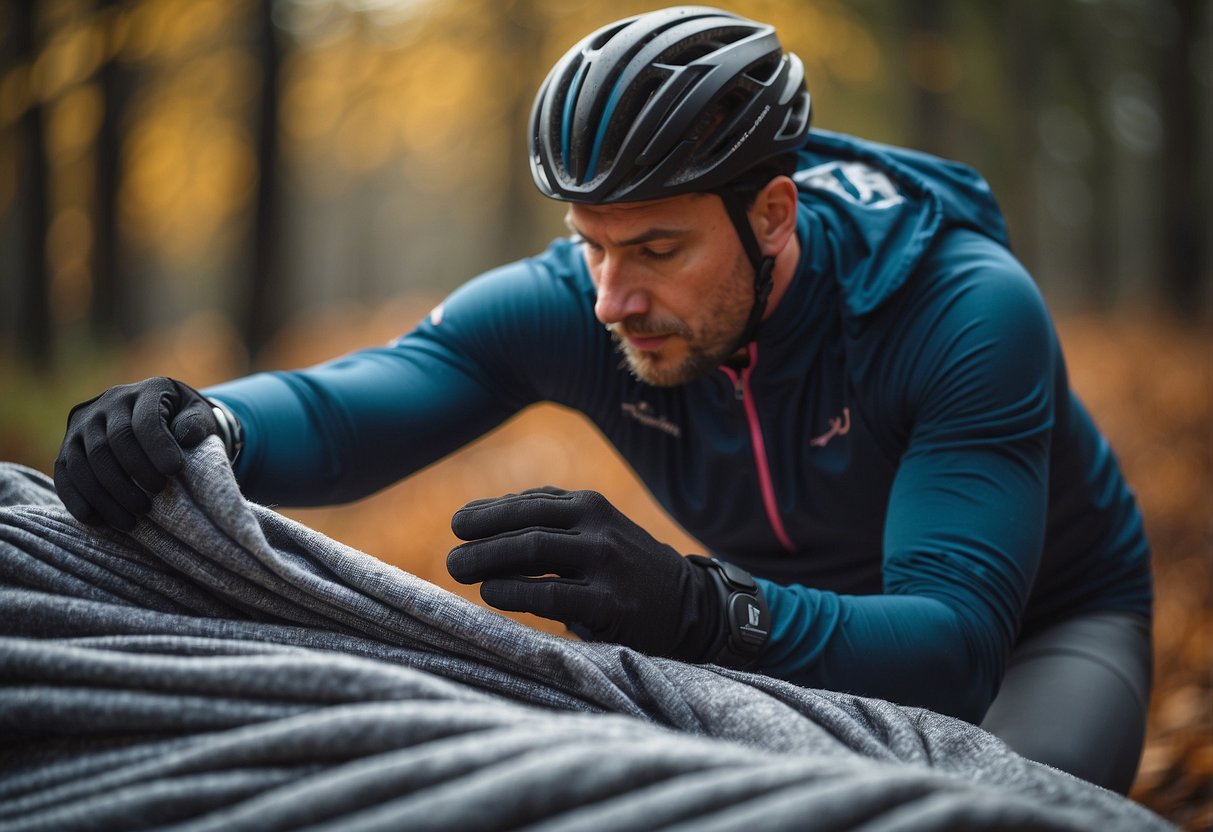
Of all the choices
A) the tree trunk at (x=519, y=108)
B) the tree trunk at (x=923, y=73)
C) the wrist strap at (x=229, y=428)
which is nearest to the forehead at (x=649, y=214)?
the wrist strap at (x=229, y=428)

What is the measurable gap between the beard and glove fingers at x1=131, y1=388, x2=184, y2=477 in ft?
3.45

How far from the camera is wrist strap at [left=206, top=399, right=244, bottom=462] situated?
77.9 inches

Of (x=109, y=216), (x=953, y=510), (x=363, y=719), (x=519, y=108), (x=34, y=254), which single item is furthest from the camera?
(x=519, y=108)

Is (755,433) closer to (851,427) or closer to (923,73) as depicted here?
(851,427)

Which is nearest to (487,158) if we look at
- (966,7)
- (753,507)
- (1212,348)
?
(966,7)

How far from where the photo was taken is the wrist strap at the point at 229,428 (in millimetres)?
1979

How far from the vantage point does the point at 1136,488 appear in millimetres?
6090

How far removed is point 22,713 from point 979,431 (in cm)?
168

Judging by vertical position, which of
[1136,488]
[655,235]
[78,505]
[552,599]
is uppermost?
[655,235]

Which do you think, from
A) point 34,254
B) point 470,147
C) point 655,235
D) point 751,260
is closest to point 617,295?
point 655,235

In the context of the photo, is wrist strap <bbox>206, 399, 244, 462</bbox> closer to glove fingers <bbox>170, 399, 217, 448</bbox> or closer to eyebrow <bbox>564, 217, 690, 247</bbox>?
glove fingers <bbox>170, 399, 217, 448</bbox>

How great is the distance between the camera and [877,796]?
962 millimetres

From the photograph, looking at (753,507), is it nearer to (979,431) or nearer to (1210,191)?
(979,431)

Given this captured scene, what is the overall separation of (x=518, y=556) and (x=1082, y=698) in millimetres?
1547
